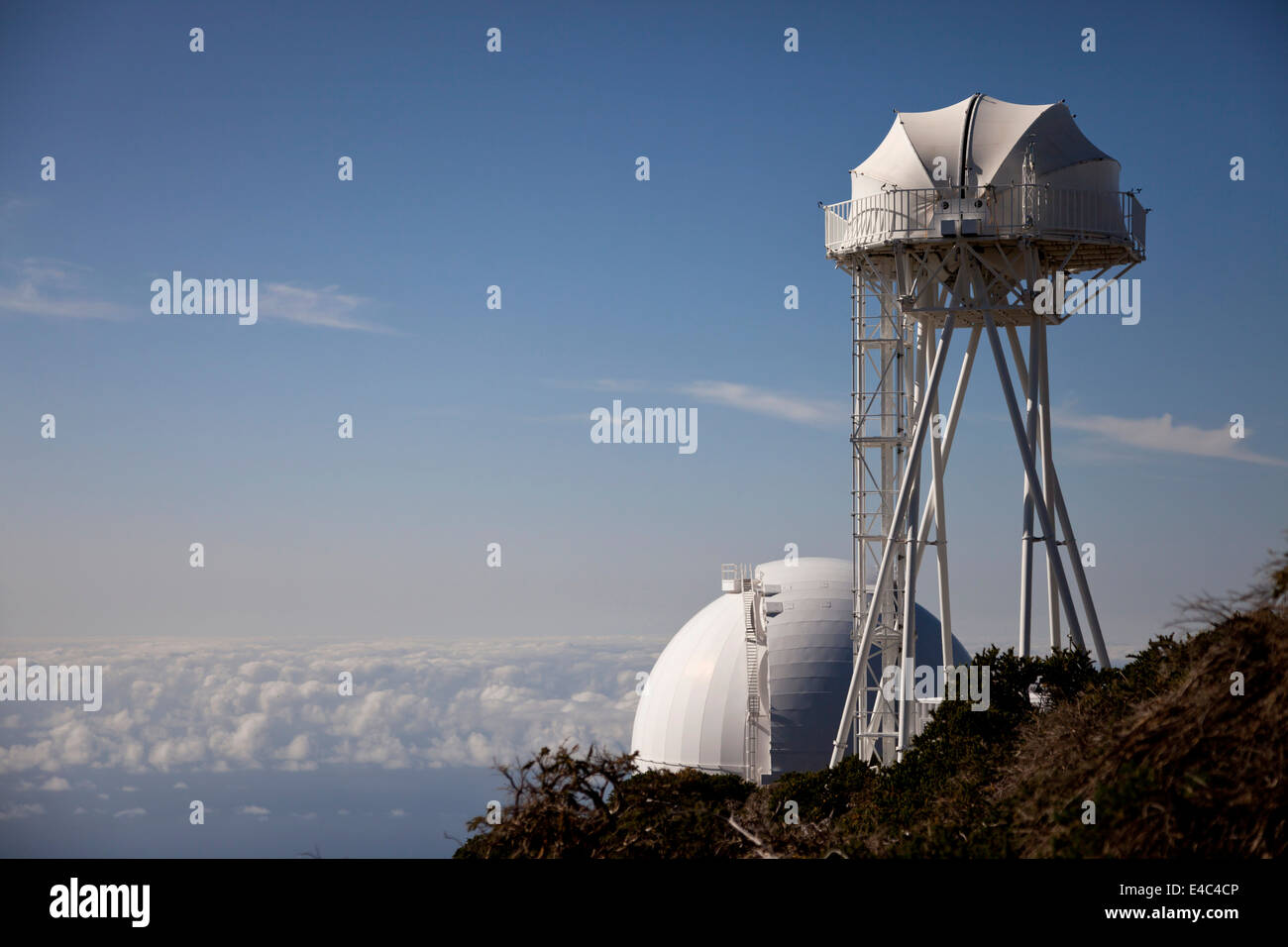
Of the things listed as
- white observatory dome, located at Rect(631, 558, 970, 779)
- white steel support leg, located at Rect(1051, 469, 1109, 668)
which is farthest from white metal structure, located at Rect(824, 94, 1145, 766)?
white observatory dome, located at Rect(631, 558, 970, 779)

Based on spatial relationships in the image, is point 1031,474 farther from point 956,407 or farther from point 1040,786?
point 1040,786

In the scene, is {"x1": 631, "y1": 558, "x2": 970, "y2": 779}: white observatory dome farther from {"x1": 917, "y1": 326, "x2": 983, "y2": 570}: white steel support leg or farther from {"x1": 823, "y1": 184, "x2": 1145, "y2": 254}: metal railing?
{"x1": 823, "y1": 184, "x2": 1145, "y2": 254}: metal railing

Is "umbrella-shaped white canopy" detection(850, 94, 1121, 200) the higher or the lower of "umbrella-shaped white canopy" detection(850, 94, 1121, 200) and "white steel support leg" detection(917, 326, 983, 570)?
the higher

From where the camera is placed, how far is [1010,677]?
30.6 metres

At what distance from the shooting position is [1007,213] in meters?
33.2

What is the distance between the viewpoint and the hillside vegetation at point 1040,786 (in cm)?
1516

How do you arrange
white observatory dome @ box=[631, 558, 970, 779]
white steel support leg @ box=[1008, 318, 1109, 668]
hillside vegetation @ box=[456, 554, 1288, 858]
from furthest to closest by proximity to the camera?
white observatory dome @ box=[631, 558, 970, 779] < white steel support leg @ box=[1008, 318, 1109, 668] < hillside vegetation @ box=[456, 554, 1288, 858]

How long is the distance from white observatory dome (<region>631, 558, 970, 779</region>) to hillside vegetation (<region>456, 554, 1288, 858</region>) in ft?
39.8

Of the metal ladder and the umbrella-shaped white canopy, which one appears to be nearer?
the umbrella-shaped white canopy

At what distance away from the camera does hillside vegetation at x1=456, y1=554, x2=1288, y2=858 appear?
15156 mm
